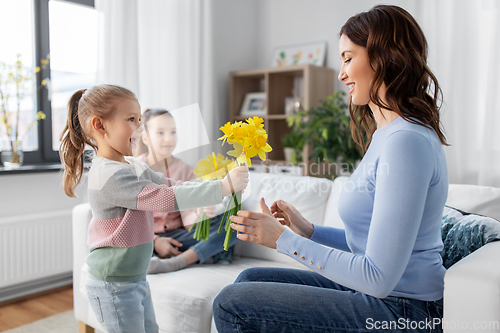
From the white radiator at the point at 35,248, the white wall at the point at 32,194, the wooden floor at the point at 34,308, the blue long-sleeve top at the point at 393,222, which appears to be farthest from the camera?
the white wall at the point at 32,194

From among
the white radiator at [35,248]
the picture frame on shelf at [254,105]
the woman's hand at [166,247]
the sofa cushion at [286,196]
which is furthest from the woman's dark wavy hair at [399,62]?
the picture frame on shelf at [254,105]

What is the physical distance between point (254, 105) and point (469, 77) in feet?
5.75

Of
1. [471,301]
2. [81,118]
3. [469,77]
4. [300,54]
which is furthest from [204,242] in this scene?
[300,54]

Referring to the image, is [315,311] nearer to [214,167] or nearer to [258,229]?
[258,229]

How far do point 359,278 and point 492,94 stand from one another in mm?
2272

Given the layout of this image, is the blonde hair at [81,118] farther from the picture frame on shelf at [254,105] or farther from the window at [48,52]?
the picture frame on shelf at [254,105]

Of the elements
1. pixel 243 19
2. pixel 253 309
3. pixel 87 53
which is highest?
pixel 243 19

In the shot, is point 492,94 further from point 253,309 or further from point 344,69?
point 253,309

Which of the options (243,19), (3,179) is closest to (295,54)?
(243,19)

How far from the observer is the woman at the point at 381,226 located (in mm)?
863

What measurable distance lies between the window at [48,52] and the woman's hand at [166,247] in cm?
139

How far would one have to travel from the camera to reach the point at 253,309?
99cm

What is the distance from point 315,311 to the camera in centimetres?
96

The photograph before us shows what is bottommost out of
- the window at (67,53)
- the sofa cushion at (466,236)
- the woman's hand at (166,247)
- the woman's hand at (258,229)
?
the woman's hand at (166,247)
